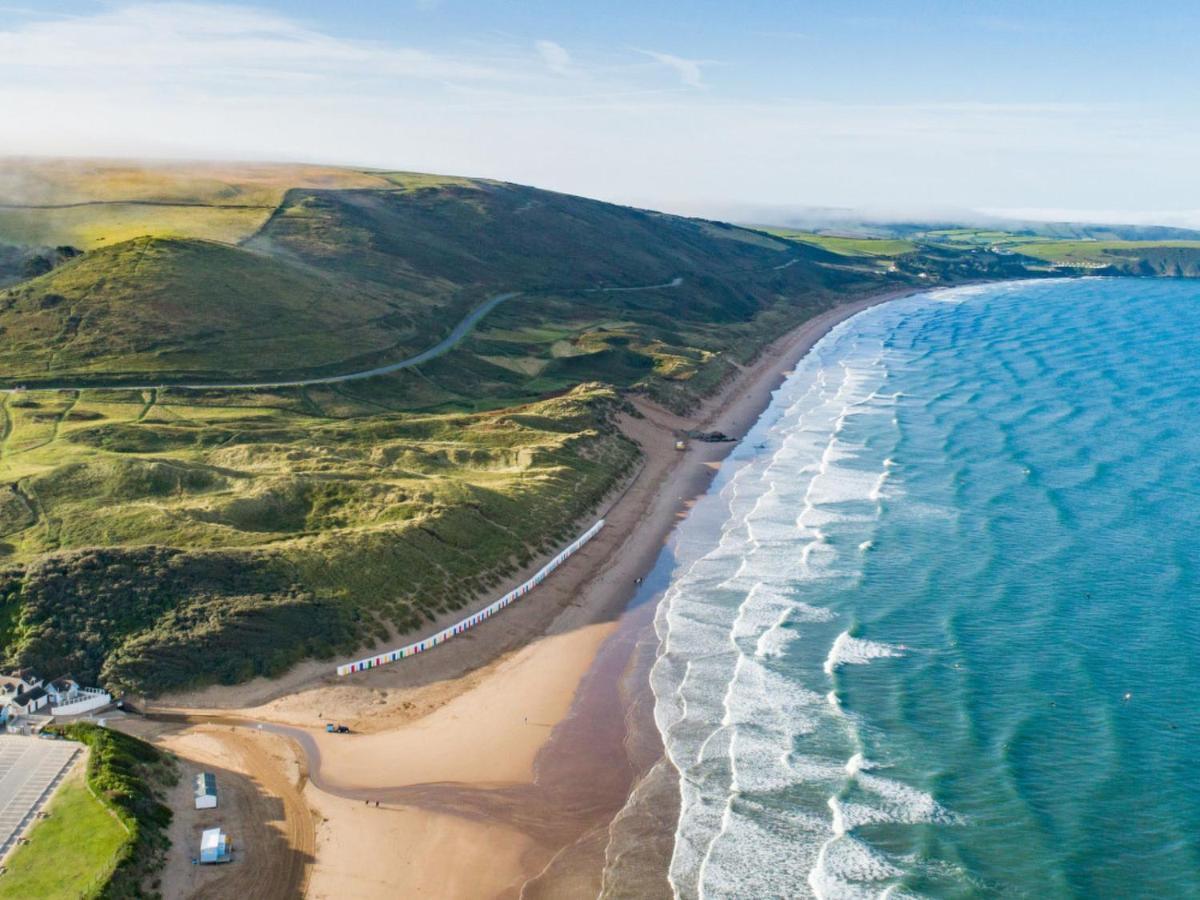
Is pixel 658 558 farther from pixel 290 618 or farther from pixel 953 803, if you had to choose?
pixel 953 803

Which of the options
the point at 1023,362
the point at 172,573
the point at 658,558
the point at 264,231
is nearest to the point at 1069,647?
the point at 658,558

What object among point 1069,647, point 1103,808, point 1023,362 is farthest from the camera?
point 1023,362

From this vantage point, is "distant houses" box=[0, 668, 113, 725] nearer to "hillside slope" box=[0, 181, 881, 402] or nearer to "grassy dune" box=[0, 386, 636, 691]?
"grassy dune" box=[0, 386, 636, 691]

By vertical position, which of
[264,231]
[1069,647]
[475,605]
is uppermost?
[264,231]

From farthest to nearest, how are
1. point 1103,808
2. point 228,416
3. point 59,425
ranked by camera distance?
point 228,416 < point 59,425 < point 1103,808

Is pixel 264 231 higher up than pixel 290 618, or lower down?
higher up

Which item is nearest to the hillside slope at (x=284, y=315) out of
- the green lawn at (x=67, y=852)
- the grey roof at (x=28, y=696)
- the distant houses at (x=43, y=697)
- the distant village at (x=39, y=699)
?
the distant houses at (x=43, y=697)

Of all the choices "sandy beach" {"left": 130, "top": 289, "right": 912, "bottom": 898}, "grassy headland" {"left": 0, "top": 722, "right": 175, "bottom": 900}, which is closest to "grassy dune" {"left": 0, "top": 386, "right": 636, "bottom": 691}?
"sandy beach" {"left": 130, "top": 289, "right": 912, "bottom": 898}
